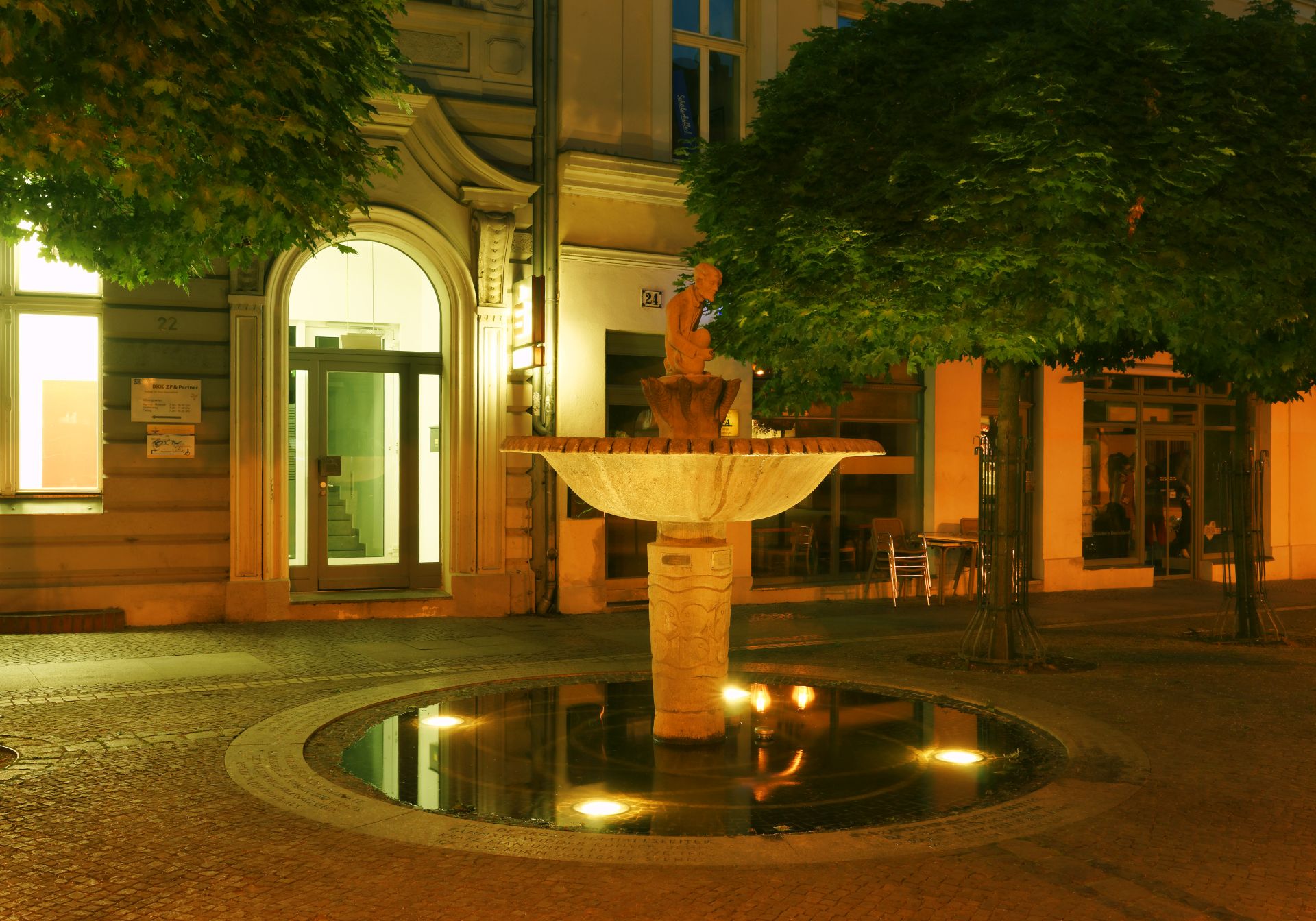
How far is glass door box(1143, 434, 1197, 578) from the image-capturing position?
63.2 feet

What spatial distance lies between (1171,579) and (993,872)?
15684 mm

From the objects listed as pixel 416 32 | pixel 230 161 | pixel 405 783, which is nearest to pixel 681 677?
pixel 405 783

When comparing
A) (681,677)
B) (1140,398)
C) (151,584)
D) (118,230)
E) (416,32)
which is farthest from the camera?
(1140,398)

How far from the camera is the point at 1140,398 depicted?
19.0m

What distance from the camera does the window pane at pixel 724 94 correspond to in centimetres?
1602

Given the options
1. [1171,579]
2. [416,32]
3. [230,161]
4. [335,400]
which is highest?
[416,32]

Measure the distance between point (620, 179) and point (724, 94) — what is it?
232 cm

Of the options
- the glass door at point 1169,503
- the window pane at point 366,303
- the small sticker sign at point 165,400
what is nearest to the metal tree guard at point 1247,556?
the glass door at point 1169,503

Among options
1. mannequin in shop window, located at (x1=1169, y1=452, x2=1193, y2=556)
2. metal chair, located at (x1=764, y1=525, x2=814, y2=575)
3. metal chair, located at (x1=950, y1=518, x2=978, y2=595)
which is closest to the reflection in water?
metal chair, located at (x1=764, y1=525, x2=814, y2=575)

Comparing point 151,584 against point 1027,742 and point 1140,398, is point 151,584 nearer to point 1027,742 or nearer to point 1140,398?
point 1027,742

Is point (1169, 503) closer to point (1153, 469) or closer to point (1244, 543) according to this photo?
point (1153, 469)

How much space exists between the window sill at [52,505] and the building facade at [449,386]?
3 cm

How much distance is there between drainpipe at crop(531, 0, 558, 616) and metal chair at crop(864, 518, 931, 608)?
4226 mm

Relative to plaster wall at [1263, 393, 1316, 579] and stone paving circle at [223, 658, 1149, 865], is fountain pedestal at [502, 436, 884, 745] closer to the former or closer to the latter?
stone paving circle at [223, 658, 1149, 865]
